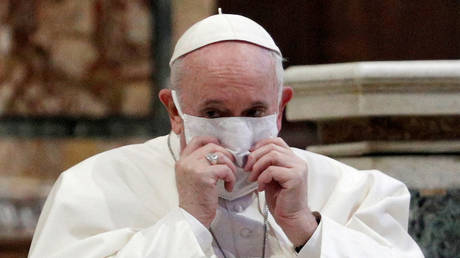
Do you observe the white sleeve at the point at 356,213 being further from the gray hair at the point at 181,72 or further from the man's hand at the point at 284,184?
the gray hair at the point at 181,72

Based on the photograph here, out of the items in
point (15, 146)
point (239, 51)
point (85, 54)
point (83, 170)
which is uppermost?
point (239, 51)

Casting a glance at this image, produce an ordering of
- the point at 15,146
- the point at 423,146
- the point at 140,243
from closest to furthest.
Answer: the point at 140,243
the point at 423,146
the point at 15,146

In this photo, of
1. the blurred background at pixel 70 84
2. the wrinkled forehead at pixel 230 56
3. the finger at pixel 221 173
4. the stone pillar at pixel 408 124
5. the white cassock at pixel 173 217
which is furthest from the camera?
the blurred background at pixel 70 84

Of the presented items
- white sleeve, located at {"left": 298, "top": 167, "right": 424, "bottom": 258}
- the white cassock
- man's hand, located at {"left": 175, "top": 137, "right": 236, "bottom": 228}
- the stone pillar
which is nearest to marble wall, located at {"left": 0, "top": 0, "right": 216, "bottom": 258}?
the stone pillar

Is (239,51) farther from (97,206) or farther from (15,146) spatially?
(15,146)

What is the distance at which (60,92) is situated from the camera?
7.36 meters

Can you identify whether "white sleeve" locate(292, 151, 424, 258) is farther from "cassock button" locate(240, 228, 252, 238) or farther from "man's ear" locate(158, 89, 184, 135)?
"man's ear" locate(158, 89, 184, 135)

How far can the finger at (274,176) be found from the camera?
3604 mm

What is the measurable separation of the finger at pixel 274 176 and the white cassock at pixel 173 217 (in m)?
0.20

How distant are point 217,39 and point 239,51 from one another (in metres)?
0.10

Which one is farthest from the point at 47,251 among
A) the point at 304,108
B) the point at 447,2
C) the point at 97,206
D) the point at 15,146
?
the point at 447,2

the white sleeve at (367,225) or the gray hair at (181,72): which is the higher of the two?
the gray hair at (181,72)

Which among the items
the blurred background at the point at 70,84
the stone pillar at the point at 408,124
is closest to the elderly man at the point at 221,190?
the stone pillar at the point at 408,124

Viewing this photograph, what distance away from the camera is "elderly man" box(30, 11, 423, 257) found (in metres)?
3.62
